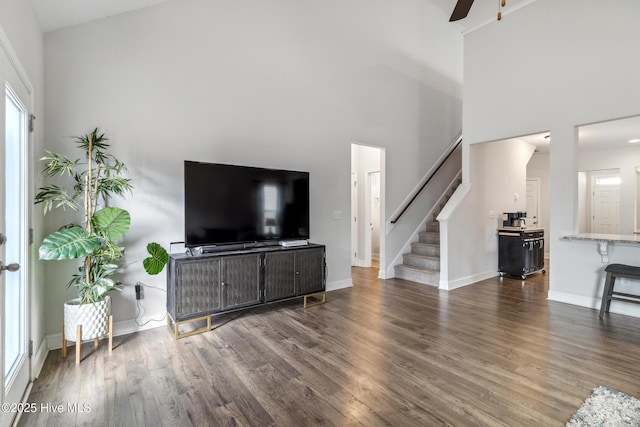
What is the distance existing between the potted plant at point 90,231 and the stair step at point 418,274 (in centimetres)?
376

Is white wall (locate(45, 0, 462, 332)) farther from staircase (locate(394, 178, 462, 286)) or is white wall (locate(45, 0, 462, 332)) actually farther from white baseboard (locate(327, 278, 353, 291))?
staircase (locate(394, 178, 462, 286))

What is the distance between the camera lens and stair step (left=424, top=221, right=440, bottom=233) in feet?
18.9

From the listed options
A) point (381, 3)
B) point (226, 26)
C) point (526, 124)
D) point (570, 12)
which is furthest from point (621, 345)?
point (381, 3)

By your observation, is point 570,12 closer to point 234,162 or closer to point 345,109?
point 345,109

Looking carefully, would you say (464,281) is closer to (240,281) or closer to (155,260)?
(240,281)

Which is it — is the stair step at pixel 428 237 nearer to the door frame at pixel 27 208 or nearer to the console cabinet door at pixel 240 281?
the console cabinet door at pixel 240 281

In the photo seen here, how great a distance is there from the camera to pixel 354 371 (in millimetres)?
2287

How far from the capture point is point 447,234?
4.55m

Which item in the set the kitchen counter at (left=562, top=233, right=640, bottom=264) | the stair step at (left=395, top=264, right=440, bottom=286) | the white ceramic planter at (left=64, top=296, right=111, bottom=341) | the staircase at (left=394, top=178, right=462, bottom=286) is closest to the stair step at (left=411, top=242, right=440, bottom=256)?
the staircase at (left=394, top=178, right=462, bottom=286)

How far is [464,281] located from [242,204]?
11.8 feet

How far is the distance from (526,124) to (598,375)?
3.35m

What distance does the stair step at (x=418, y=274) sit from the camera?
480cm

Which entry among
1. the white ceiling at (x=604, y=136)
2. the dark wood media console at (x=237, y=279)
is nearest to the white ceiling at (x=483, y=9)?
the white ceiling at (x=604, y=136)

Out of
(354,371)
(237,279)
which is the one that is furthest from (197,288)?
(354,371)
